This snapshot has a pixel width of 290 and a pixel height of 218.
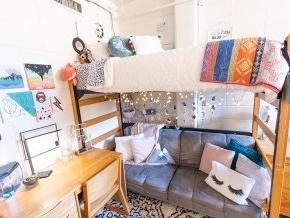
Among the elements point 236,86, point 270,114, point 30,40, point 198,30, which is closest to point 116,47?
point 30,40

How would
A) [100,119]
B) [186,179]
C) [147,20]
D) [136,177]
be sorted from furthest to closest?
[147,20]
[100,119]
[136,177]
[186,179]

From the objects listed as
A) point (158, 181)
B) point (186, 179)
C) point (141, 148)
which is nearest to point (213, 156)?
point (186, 179)

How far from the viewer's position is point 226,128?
2174mm

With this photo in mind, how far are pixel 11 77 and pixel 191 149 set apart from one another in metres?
2.03

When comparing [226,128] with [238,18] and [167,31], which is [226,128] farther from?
[167,31]

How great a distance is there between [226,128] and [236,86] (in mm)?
1210

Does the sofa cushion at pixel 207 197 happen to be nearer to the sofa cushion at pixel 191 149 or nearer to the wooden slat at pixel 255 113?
the sofa cushion at pixel 191 149

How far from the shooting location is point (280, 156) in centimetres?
116

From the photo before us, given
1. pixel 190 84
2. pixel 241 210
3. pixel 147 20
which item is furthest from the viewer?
pixel 147 20

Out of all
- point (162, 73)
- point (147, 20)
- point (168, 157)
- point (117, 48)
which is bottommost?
point (168, 157)

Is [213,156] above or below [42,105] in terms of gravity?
below

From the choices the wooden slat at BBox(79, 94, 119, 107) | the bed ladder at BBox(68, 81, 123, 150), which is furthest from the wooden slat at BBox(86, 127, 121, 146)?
the wooden slat at BBox(79, 94, 119, 107)

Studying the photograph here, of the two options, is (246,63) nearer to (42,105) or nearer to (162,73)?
(162,73)

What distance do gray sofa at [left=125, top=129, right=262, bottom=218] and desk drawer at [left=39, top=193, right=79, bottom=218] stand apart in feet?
2.69
